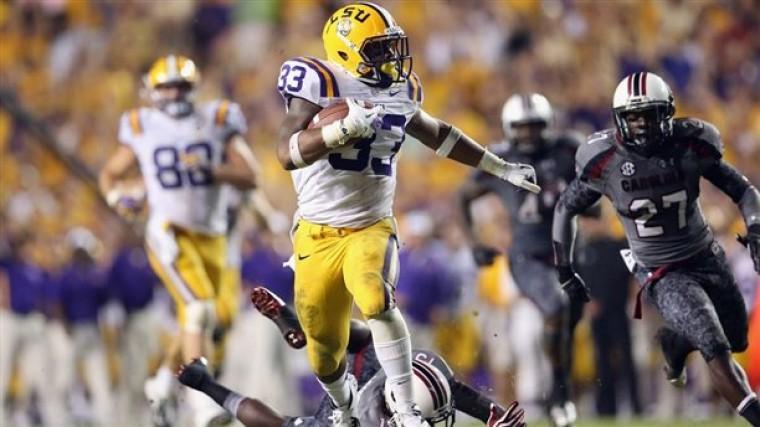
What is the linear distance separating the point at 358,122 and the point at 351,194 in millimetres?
707

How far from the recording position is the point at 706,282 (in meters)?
8.49

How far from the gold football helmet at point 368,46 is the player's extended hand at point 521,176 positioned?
764mm

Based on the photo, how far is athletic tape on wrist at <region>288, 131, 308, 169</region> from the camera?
7.43 m

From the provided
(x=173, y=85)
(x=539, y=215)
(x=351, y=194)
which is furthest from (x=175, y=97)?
(x=351, y=194)

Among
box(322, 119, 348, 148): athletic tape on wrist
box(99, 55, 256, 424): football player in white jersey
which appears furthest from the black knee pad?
box(99, 55, 256, 424): football player in white jersey

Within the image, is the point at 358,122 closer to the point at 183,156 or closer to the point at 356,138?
the point at 356,138

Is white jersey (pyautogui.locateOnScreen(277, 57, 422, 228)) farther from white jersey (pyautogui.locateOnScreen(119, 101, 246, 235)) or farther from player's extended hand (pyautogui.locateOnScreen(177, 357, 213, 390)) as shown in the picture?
white jersey (pyautogui.locateOnScreen(119, 101, 246, 235))

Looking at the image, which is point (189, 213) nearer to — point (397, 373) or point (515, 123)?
point (515, 123)

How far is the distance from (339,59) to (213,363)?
10.3 ft

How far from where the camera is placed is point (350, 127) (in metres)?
7.21

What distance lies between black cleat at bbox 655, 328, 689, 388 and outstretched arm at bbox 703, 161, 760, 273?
76 centimetres

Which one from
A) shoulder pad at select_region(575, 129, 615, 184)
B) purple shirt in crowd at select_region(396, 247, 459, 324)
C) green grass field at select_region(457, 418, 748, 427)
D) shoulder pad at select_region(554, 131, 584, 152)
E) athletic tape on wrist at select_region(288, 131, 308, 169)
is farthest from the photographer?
purple shirt in crowd at select_region(396, 247, 459, 324)

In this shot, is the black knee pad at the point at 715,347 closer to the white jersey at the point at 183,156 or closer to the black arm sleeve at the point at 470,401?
the black arm sleeve at the point at 470,401

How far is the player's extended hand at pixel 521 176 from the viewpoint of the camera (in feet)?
27.1
